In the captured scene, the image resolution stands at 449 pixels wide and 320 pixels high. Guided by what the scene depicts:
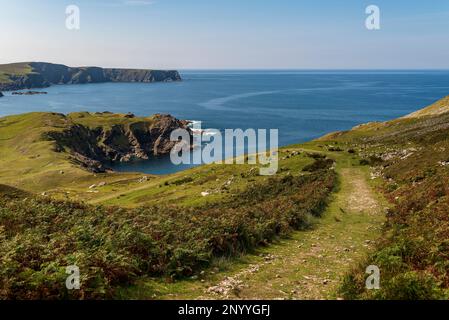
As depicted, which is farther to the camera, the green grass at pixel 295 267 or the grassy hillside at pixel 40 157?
the grassy hillside at pixel 40 157

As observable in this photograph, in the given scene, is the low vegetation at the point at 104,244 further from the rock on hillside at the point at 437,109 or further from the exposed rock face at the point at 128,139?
the exposed rock face at the point at 128,139

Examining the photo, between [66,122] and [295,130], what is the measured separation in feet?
341

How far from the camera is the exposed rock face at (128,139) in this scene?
168 meters

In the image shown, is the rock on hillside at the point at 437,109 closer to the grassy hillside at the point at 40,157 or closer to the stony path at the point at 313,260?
the stony path at the point at 313,260

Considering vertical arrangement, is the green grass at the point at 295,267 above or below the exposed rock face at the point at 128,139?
above

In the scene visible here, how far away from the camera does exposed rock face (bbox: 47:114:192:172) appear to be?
168 meters

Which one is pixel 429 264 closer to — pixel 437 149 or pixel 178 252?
pixel 178 252

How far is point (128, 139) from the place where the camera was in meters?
184

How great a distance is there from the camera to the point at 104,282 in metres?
12.3

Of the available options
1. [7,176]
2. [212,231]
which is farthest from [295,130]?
[212,231]

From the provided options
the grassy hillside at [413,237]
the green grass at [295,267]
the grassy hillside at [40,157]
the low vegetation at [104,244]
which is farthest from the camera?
the grassy hillside at [40,157]

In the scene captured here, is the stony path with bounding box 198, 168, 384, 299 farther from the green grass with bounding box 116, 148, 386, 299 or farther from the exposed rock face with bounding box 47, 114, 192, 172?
the exposed rock face with bounding box 47, 114, 192, 172

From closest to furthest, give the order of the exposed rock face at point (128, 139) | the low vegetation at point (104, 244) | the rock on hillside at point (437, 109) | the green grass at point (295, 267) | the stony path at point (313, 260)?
the low vegetation at point (104, 244) < the green grass at point (295, 267) < the stony path at point (313, 260) < the rock on hillside at point (437, 109) < the exposed rock face at point (128, 139)

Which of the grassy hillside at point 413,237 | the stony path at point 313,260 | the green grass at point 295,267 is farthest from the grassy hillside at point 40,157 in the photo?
the grassy hillside at point 413,237
